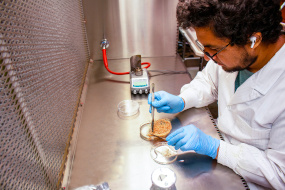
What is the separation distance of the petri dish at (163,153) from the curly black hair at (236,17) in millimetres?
675

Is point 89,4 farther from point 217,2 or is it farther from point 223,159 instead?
point 223,159

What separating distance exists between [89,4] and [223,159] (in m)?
1.74

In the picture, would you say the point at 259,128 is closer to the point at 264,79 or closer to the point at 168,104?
the point at 264,79

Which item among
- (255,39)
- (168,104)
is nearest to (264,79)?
(255,39)

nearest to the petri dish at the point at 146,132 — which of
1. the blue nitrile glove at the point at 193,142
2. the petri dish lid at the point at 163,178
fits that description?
the blue nitrile glove at the point at 193,142

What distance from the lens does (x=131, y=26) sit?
2.03 m

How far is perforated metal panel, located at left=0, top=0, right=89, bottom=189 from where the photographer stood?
0.58 meters

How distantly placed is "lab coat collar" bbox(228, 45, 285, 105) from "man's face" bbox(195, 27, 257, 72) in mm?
93

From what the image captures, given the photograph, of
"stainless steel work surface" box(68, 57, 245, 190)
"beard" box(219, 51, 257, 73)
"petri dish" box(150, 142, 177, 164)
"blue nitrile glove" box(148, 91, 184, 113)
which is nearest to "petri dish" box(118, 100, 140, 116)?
"stainless steel work surface" box(68, 57, 245, 190)

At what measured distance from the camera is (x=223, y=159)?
42.3 inches

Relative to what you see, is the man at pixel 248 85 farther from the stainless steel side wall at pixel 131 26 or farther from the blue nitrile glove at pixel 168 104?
the stainless steel side wall at pixel 131 26

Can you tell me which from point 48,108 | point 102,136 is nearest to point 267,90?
point 102,136

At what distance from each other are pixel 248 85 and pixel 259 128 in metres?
0.25

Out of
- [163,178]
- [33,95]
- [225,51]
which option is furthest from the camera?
[225,51]
